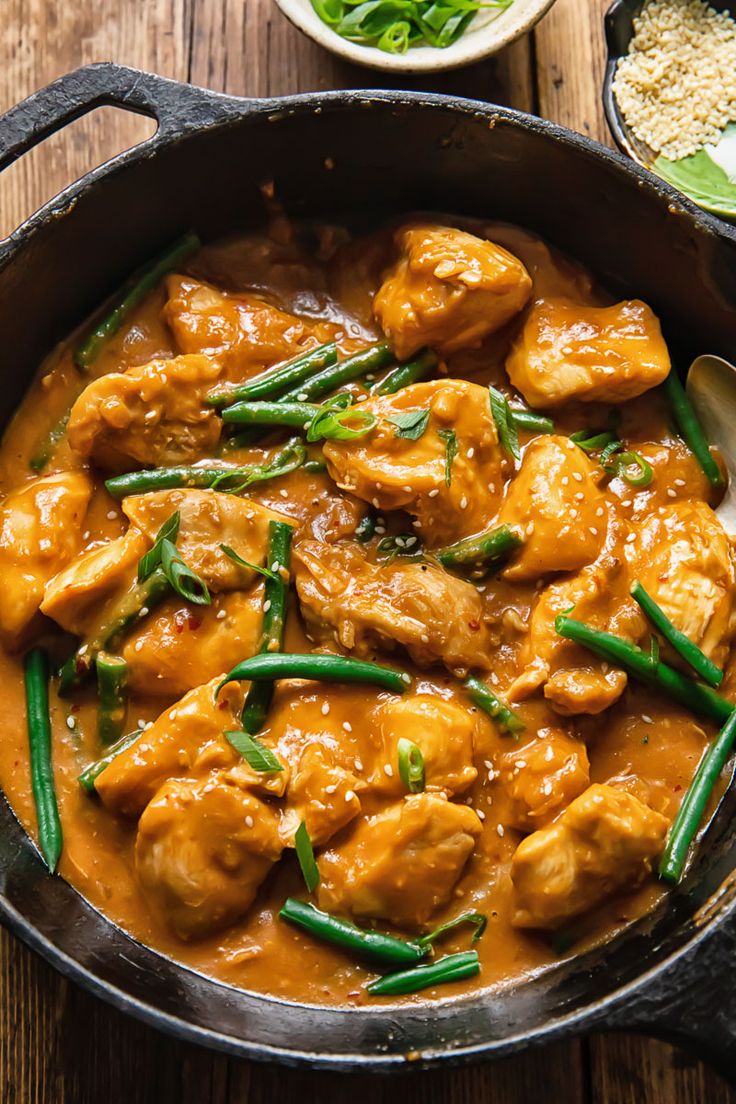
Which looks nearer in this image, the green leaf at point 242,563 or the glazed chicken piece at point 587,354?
the green leaf at point 242,563

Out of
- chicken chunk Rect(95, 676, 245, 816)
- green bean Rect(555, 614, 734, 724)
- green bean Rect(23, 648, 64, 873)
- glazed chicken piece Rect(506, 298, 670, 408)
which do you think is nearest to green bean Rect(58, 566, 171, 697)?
green bean Rect(23, 648, 64, 873)

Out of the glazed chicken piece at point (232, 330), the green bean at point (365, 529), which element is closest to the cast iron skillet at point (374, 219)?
the glazed chicken piece at point (232, 330)

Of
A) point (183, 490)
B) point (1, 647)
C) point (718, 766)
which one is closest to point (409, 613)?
point (183, 490)

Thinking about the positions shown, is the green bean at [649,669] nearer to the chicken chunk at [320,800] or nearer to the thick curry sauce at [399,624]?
the thick curry sauce at [399,624]

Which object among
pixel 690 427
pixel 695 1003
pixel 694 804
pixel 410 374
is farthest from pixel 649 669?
pixel 410 374

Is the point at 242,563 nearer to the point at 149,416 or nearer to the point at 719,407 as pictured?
the point at 149,416

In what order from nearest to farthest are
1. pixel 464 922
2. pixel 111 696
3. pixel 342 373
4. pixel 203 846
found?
pixel 203 846 → pixel 464 922 → pixel 111 696 → pixel 342 373

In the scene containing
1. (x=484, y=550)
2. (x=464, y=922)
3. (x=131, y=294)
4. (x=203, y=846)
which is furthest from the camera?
(x=131, y=294)
